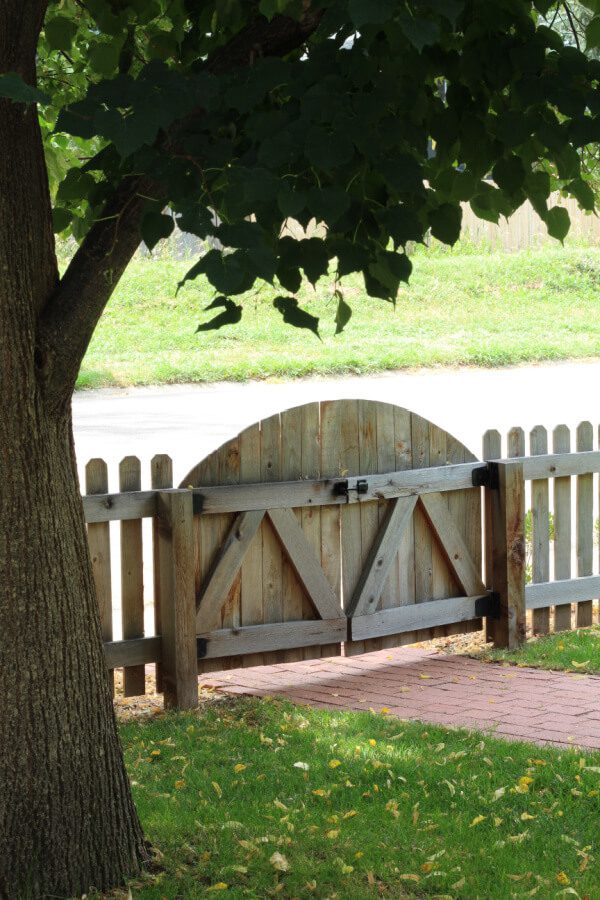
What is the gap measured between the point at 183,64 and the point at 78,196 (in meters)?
0.68

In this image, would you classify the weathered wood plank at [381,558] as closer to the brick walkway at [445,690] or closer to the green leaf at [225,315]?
the brick walkway at [445,690]

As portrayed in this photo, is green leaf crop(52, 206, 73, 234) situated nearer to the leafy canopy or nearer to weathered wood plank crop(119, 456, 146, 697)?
the leafy canopy

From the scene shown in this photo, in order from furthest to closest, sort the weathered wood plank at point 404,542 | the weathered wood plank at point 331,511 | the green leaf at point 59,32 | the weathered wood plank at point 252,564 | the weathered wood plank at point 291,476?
the weathered wood plank at point 404,542, the weathered wood plank at point 331,511, the weathered wood plank at point 291,476, the weathered wood plank at point 252,564, the green leaf at point 59,32

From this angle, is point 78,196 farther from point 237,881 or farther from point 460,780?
point 460,780

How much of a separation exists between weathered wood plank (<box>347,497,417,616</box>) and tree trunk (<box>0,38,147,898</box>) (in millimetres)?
3104

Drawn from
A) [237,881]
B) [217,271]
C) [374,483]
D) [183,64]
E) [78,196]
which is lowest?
[237,881]

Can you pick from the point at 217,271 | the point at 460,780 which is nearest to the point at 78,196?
the point at 217,271

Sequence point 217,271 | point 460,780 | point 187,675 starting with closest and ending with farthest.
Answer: point 217,271
point 460,780
point 187,675

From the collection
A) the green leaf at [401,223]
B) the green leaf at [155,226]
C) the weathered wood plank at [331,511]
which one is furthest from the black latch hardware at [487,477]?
the green leaf at [155,226]

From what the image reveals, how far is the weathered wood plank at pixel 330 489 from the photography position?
6.16 m

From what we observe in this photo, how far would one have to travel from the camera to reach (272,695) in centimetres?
614

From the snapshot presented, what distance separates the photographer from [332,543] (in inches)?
261

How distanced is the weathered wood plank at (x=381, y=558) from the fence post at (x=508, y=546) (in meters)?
0.57

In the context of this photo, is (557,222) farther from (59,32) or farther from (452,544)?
(452,544)
